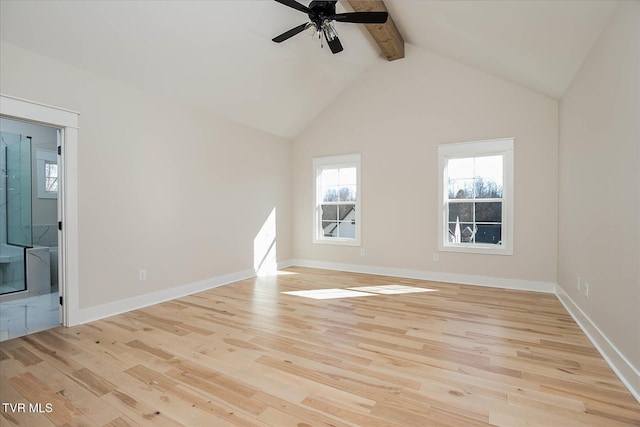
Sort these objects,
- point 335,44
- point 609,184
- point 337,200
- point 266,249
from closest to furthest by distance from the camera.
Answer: point 609,184, point 335,44, point 266,249, point 337,200

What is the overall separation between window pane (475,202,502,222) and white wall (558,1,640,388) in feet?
3.52

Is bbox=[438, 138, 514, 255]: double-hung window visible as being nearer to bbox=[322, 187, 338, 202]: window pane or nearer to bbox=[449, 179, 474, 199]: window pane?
bbox=[449, 179, 474, 199]: window pane

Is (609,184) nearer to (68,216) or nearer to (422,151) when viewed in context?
(422,151)

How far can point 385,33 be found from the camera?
4.24 meters

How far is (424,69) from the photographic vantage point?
16.1 feet

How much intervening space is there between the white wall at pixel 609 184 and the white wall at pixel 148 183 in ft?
14.3

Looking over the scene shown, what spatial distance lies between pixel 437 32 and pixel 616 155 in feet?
8.91

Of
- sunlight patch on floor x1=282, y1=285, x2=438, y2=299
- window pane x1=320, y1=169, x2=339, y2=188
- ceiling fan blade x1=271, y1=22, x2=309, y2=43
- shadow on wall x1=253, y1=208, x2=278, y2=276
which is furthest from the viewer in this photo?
window pane x1=320, y1=169, x2=339, y2=188

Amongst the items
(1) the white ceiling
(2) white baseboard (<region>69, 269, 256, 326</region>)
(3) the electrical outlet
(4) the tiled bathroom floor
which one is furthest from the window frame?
(3) the electrical outlet

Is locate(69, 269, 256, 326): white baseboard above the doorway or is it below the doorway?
below

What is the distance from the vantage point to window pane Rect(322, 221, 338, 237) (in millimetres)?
A: 5898

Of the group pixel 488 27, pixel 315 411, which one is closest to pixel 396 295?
pixel 315 411

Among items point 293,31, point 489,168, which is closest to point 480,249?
point 489,168

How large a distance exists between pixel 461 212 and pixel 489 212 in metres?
0.38
